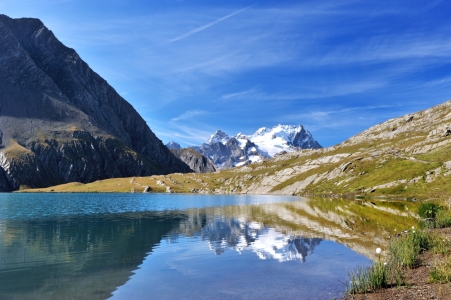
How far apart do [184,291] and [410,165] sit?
442 ft

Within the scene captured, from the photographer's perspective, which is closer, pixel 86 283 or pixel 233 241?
pixel 86 283

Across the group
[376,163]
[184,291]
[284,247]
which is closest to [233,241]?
[284,247]

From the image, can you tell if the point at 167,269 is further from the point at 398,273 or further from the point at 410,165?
the point at 410,165

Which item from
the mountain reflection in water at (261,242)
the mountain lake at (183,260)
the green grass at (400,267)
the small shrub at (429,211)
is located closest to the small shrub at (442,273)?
the green grass at (400,267)

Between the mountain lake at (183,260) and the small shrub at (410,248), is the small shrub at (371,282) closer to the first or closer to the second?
the mountain lake at (183,260)

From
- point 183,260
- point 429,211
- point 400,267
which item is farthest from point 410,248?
point 429,211

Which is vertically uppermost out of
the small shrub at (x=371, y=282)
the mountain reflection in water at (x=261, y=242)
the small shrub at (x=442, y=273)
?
the small shrub at (x=442, y=273)

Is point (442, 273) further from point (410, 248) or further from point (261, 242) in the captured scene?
point (261, 242)

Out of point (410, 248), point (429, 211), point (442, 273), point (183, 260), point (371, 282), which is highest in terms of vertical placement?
point (429, 211)

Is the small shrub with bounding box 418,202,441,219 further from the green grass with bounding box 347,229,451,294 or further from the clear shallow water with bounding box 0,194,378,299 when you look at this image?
the green grass with bounding box 347,229,451,294

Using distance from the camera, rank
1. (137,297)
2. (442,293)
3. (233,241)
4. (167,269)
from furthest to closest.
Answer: (233,241), (167,269), (137,297), (442,293)

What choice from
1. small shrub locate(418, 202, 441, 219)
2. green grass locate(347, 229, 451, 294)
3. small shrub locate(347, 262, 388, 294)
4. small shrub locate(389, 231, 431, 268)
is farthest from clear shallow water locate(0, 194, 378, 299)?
small shrub locate(418, 202, 441, 219)

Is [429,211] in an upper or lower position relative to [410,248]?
upper

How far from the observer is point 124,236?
42062 mm
